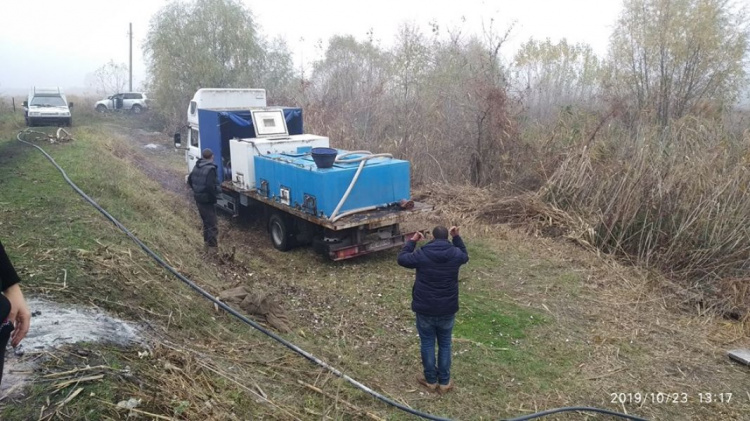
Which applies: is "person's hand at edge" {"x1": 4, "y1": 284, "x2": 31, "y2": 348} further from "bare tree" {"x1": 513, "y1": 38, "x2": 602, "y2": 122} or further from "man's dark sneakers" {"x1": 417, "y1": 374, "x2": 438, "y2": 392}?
"bare tree" {"x1": 513, "y1": 38, "x2": 602, "y2": 122}

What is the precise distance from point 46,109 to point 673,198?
2256 centimetres

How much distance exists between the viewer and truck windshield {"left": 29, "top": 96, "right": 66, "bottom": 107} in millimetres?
21589

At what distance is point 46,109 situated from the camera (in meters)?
21.1

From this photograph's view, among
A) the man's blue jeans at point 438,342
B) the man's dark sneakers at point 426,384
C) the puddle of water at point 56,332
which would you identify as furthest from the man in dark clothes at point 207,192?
the man's blue jeans at point 438,342

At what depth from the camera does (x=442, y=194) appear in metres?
13.0

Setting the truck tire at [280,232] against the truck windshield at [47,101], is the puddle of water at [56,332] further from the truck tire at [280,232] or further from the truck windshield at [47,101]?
the truck windshield at [47,101]

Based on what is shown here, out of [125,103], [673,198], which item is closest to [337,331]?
[673,198]

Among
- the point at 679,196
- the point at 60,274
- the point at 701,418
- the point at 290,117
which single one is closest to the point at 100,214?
the point at 60,274

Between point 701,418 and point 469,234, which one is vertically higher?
point 469,234

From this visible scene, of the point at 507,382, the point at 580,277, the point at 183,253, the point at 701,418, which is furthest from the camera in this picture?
the point at 580,277

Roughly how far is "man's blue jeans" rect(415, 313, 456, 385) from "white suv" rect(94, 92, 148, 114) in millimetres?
33235

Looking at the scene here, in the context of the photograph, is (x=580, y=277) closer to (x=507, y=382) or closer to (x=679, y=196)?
(x=679, y=196)

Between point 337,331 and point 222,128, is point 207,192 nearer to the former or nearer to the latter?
point 222,128

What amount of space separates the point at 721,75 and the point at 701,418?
1365cm
